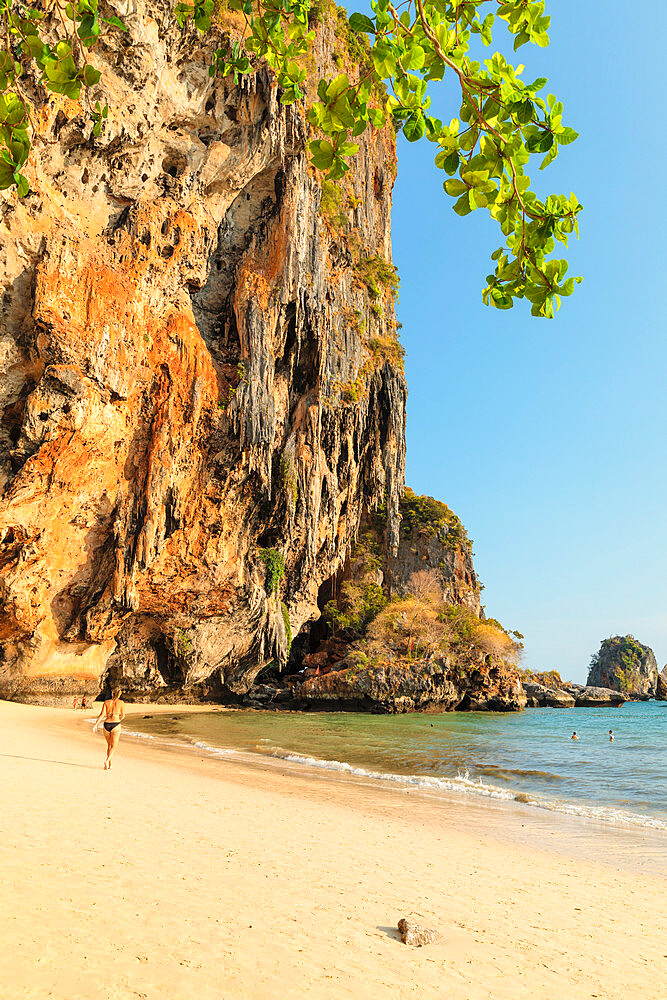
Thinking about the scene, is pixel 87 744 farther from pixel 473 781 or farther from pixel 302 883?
pixel 302 883

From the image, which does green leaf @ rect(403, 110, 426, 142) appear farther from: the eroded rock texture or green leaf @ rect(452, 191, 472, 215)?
the eroded rock texture

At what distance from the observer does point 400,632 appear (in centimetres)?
3672

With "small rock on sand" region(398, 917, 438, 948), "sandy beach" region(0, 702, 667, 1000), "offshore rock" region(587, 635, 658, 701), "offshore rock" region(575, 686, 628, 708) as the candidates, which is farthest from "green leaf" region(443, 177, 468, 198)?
"offshore rock" region(587, 635, 658, 701)

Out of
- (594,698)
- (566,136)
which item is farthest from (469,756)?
(594,698)

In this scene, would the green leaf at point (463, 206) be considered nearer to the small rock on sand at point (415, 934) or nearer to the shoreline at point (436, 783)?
the small rock on sand at point (415, 934)

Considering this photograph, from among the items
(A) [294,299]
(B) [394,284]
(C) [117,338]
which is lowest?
(C) [117,338]

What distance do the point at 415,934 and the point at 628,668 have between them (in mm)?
101184

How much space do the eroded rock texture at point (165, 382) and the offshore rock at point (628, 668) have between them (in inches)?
3051

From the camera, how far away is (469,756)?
53.0ft

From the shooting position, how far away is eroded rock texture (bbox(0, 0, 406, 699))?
17703 mm

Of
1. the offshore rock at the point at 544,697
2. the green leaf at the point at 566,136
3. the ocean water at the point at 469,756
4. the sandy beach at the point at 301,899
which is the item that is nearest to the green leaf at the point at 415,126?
the green leaf at the point at 566,136

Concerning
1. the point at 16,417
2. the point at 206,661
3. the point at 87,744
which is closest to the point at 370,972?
the point at 87,744

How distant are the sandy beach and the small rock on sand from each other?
0.07m

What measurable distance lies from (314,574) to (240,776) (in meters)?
21.7
